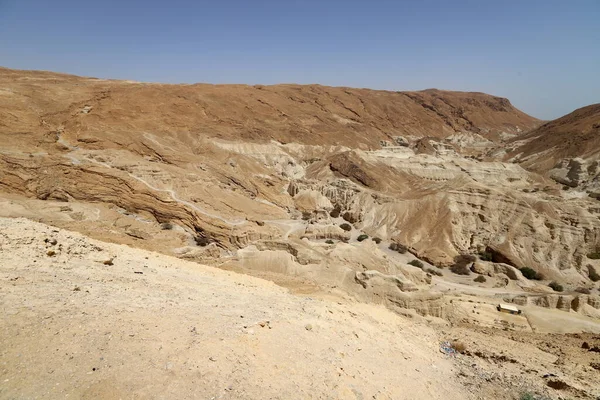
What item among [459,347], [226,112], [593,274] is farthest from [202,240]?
[226,112]

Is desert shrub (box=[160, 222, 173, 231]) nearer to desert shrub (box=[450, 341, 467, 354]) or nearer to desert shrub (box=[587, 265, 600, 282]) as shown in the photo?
desert shrub (box=[450, 341, 467, 354])

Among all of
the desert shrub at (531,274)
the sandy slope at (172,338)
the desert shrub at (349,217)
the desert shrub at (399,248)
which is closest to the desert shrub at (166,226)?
the sandy slope at (172,338)

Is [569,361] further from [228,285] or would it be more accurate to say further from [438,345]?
[228,285]

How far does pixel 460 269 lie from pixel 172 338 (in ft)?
77.4

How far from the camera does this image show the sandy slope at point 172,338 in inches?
192

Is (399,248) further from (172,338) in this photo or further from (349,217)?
(172,338)

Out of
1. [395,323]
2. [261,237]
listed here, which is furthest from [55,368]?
[261,237]

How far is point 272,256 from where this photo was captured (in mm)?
16062

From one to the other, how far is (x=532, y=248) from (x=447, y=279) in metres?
8.16

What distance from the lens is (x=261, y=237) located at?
22.6 m

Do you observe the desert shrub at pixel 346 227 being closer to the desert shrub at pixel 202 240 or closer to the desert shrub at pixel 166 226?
the desert shrub at pixel 202 240

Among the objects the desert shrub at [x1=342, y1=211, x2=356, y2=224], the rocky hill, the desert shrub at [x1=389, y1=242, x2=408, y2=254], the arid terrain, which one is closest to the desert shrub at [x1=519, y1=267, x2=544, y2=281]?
the arid terrain

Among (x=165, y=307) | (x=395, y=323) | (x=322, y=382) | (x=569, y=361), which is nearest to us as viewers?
(x=322, y=382)

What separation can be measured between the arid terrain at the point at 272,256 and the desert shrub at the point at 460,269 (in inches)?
9.4
